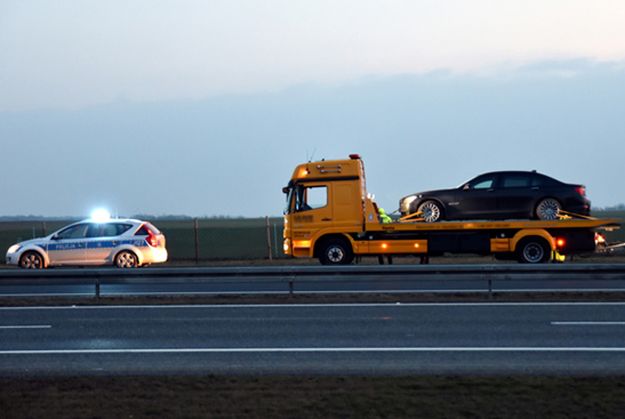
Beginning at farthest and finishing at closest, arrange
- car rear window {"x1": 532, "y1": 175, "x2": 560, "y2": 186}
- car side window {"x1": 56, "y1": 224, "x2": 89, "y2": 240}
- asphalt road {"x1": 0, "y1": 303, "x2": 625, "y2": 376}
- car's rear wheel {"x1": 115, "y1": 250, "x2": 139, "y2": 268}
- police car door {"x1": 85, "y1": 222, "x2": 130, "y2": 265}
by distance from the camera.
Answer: car side window {"x1": 56, "y1": 224, "x2": 89, "y2": 240} → police car door {"x1": 85, "y1": 222, "x2": 130, "y2": 265} → car's rear wheel {"x1": 115, "y1": 250, "x2": 139, "y2": 268} → car rear window {"x1": 532, "y1": 175, "x2": 560, "y2": 186} → asphalt road {"x1": 0, "y1": 303, "x2": 625, "y2": 376}

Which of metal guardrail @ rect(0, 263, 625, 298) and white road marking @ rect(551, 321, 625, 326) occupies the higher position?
metal guardrail @ rect(0, 263, 625, 298)

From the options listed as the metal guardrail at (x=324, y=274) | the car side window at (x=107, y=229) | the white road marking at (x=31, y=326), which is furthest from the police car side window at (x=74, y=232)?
the white road marking at (x=31, y=326)

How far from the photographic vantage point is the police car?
87.8 feet

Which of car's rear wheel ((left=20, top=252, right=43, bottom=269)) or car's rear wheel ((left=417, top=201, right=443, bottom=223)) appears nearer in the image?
car's rear wheel ((left=417, top=201, right=443, bottom=223))

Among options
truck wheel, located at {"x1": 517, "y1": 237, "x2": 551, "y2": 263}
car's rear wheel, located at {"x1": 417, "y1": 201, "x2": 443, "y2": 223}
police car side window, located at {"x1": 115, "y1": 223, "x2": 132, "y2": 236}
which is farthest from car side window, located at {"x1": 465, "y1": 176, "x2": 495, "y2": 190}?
police car side window, located at {"x1": 115, "y1": 223, "x2": 132, "y2": 236}

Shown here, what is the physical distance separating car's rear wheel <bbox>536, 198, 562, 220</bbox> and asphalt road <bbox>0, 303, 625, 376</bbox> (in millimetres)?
8355

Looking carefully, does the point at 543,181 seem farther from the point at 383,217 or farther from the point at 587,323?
the point at 587,323

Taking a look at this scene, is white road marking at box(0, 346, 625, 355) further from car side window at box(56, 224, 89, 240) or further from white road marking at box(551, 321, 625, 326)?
car side window at box(56, 224, 89, 240)

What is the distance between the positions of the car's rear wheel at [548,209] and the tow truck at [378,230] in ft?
0.70

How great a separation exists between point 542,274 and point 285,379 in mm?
9809

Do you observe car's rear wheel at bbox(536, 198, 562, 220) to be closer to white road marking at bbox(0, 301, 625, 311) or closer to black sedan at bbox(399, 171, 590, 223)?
black sedan at bbox(399, 171, 590, 223)

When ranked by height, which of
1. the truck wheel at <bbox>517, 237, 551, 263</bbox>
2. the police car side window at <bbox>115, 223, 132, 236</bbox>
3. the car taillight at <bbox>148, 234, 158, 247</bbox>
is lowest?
the truck wheel at <bbox>517, 237, 551, 263</bbox>

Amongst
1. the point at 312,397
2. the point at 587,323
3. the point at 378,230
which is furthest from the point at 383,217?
the point at 312,397

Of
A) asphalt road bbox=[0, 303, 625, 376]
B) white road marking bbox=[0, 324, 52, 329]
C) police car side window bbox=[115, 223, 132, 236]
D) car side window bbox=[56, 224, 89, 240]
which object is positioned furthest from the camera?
car side window bbox=[56, 224, 89, 240]
